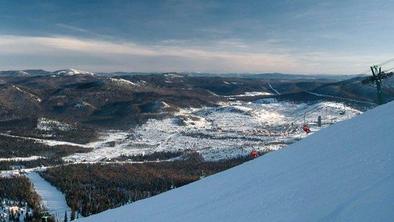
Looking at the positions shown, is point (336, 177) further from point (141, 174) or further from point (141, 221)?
point (141, 174)

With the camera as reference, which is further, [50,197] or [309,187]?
[50,197]

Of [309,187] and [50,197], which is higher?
[309,187]

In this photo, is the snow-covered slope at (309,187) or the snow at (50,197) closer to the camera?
the snow-covered slope at (309,187)

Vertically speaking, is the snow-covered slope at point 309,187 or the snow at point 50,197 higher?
the snow-covered slope at point 309,187

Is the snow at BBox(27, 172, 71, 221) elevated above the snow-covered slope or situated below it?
below
